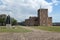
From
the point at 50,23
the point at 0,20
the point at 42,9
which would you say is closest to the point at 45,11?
the point at 42,9

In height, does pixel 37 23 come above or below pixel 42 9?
below

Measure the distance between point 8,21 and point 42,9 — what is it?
254 feet

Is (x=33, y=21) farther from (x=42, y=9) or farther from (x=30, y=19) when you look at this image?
(x=42, y=9)

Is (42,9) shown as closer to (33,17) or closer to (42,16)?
(42,16)

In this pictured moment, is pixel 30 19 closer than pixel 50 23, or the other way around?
pixel 50 23

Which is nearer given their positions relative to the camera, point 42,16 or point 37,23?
point 42,16

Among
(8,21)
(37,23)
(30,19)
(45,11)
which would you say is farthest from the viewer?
(30,19)

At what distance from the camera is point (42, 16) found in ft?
403

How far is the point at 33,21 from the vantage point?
13662 centimetres

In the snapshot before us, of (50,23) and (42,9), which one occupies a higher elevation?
(42,9)

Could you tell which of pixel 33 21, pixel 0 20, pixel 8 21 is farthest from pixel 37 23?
pixel 8 21

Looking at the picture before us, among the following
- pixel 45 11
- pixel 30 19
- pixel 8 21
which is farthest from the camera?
pixel 30 19

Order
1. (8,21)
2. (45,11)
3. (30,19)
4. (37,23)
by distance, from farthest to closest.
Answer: (30,19), (37,23), (45,11), (8,21)

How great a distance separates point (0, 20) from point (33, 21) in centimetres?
2454
